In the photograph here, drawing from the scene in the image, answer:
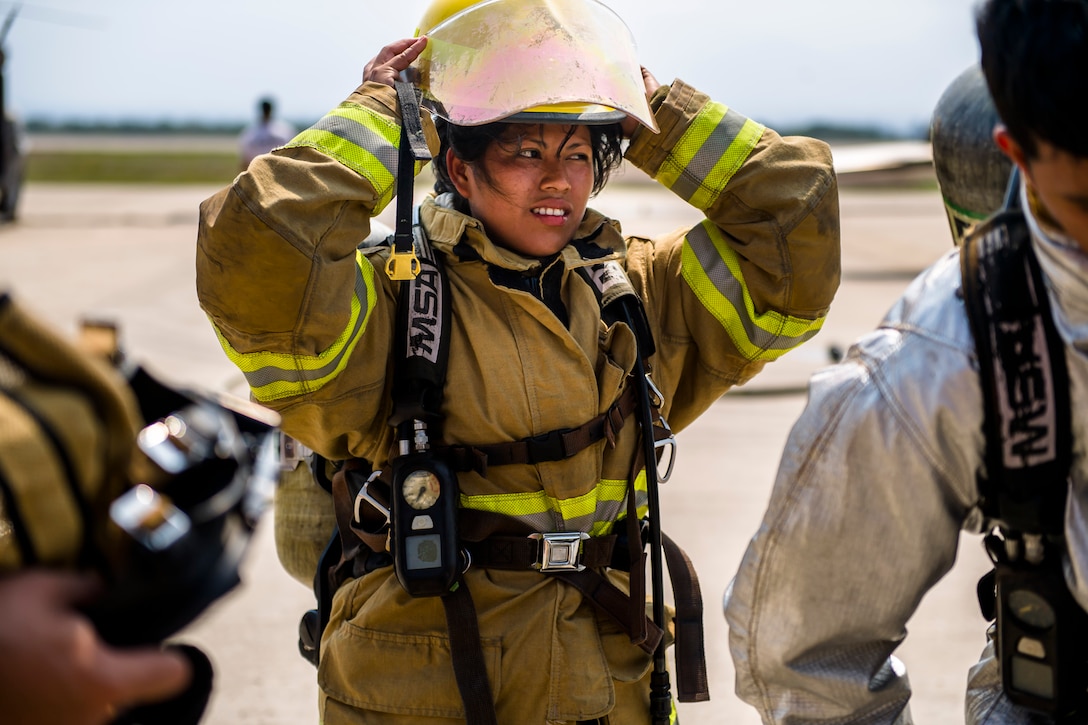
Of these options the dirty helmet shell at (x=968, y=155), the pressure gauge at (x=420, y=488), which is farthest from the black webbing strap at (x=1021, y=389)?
the pressure gauge at (x=420, y=488)

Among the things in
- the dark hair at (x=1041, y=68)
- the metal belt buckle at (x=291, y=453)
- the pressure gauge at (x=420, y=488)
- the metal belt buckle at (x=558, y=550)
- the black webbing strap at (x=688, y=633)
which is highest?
the dark hair at (x=1041, y=68)

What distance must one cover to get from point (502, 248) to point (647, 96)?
0.48 metres

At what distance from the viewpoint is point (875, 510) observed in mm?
1500

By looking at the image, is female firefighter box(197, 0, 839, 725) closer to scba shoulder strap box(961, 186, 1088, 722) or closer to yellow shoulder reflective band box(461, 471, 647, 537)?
yellow shoulder reflective band box(461, 471, 647, 537)

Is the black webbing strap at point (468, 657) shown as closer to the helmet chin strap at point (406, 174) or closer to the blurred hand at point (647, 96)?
the helmet chin strap at point (406, 174)

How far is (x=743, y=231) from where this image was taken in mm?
2529

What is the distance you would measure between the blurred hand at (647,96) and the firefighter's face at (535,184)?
16 centimetres

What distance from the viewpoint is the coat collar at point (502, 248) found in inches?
94.2

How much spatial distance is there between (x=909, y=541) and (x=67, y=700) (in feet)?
3.16

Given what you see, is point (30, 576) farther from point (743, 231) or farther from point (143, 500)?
point (743, 231)

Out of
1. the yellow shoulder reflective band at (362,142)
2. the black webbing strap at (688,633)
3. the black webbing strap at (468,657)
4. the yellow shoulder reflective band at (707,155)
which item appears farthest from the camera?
the yellow shoulder reflective band at (707,155)

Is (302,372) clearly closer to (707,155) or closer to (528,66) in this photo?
(528,66)

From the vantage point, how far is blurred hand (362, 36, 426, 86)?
96.9 inches

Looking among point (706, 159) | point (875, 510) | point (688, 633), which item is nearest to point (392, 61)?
point (706, 159)
